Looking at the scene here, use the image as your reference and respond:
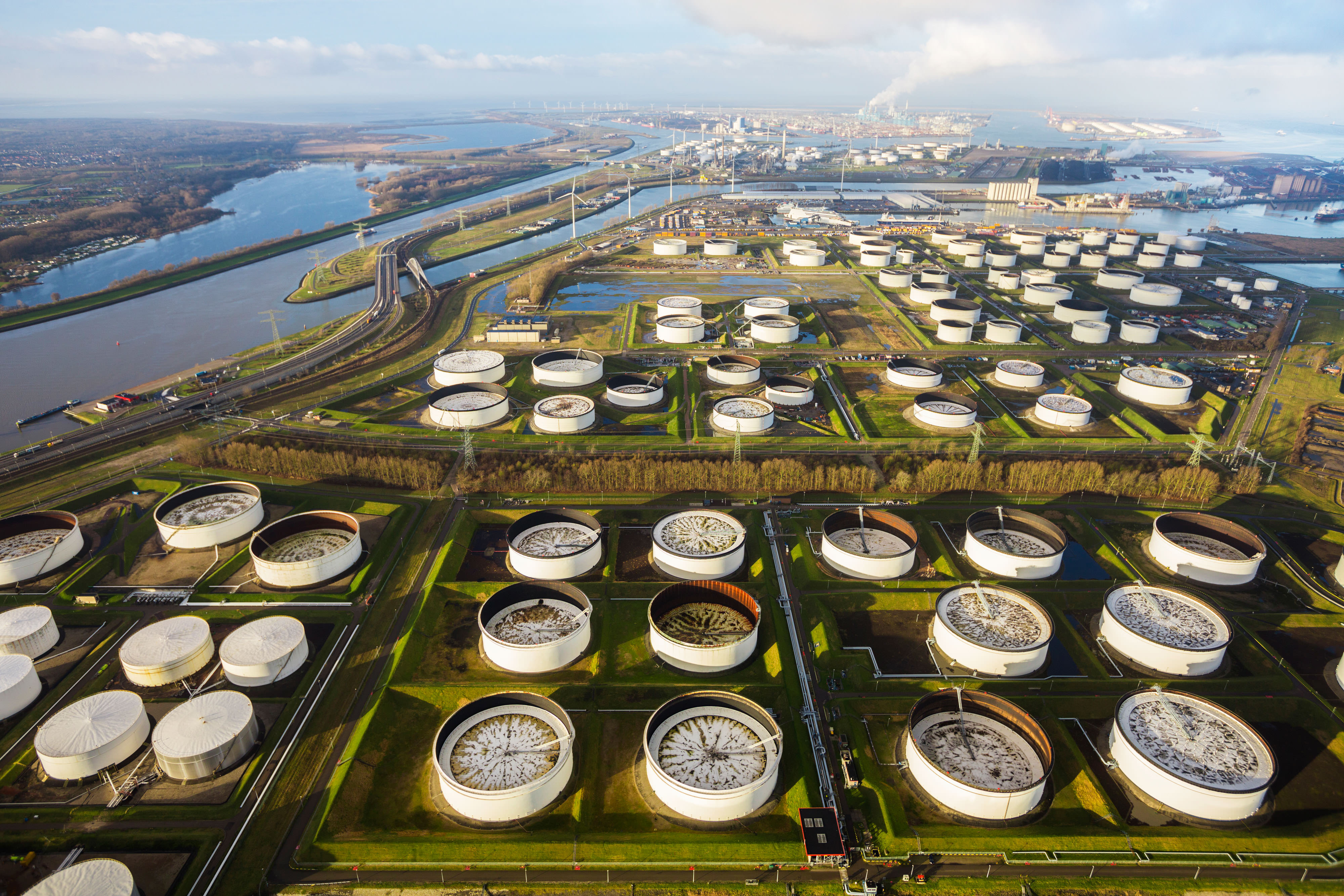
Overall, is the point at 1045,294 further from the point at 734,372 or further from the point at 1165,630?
the point at 1165,630

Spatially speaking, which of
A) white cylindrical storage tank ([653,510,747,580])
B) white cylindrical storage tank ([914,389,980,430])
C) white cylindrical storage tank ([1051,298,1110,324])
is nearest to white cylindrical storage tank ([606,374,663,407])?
white cylindrical storage tank ([653,510,747,580])

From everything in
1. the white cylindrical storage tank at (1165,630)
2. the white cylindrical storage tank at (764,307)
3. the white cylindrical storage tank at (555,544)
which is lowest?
the white cylindrical storage tank at (1165,630)

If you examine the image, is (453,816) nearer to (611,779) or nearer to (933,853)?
(611,779)

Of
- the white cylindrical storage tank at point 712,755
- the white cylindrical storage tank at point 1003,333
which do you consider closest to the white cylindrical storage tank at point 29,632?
the white cylindrical storage tank at point 712,755

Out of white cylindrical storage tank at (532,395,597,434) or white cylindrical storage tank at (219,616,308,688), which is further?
white cylindrical storage tank at (532,395,597,434)

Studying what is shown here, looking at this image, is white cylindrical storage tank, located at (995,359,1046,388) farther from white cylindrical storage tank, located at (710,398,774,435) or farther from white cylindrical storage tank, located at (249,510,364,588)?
white cylindrical storage tank, located at (249,510,364,588)

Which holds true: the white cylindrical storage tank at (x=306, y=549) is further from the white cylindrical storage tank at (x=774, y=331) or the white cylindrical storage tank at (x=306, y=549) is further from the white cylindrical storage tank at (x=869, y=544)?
the white cylindrical storage tank at (x=774, y=331)

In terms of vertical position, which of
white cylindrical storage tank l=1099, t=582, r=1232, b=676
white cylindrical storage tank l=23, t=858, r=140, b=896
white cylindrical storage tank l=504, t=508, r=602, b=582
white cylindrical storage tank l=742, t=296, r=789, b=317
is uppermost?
white cylindrical storage tank l=742, t=296, r=789, b=317
